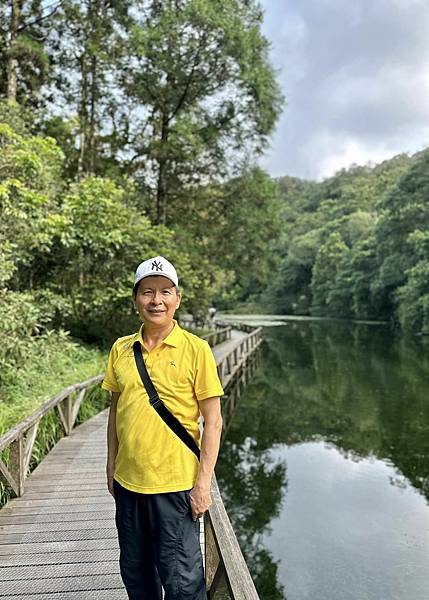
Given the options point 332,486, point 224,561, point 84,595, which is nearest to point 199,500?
point 224,561

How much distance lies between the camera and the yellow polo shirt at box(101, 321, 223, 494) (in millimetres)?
2029

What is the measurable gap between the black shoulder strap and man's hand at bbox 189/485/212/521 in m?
0.12

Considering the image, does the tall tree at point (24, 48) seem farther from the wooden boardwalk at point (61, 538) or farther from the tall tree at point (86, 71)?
the wooden boardwalk at point (61, 538)

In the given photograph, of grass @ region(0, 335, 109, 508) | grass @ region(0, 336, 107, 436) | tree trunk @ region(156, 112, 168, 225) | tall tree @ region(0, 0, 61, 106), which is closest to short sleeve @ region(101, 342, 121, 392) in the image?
grass @ region(0, 335, 109, 508)

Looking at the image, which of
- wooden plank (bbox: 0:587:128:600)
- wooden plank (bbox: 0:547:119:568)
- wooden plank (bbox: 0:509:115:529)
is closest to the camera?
wooden plank (bbox: 0:587:128:600)

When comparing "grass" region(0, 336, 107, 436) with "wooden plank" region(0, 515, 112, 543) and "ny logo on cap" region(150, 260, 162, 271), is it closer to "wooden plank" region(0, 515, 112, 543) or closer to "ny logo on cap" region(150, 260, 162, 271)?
"wooden plank" region(0, 515, 112, 543)

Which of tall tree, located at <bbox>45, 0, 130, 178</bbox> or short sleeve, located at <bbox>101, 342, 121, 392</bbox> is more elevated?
tall tree, located at <bbox>45, 0, 130, 178</bbox>

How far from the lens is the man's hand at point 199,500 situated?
2027mm

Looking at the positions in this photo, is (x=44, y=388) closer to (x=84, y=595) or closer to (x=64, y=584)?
(x=64, y=584)

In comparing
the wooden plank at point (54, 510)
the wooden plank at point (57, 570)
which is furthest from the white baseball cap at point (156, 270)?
the wooden plank at point (54, 510)

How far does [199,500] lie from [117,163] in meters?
16.6

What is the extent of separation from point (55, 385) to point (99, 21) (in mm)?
11697

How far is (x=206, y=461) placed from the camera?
2.04 m

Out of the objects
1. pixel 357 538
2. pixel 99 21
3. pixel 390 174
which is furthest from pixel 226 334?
pixel 390 174
